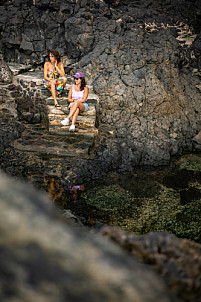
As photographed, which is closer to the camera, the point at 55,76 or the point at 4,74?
the point at 55,76

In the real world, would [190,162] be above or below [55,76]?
below

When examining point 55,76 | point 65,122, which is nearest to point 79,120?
point 65,122

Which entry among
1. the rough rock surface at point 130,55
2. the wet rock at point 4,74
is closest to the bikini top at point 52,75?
the wet rock at point 4,74

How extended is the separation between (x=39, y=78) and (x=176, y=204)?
630 cm

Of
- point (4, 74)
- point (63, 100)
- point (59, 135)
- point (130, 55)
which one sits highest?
point (130, 55)

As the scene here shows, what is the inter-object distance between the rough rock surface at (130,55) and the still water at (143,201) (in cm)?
112

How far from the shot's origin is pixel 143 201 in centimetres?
507

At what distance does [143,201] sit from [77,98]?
3490 millimetres

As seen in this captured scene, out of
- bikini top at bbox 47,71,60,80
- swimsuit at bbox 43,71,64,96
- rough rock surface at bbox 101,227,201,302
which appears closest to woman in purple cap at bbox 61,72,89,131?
swimsuit at bbox 43,71,64,96

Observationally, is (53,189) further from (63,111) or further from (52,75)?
(52,75)

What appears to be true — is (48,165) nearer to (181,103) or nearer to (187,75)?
(181,103)

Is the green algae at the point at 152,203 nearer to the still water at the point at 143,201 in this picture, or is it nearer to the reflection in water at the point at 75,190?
the still water at the point at 143,201

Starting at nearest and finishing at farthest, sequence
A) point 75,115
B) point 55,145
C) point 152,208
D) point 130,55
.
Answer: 1. point 152,208
2. point 55,145
3. point 75,115
4. point 130,55

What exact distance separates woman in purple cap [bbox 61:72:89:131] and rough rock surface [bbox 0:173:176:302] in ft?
19.1
